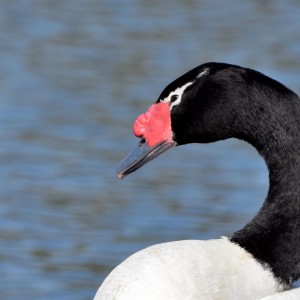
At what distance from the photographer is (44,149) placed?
10031mm

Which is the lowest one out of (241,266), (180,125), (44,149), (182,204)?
(241,266)

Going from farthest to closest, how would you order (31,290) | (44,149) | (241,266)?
(44,149) → (31,290) → (241,266)

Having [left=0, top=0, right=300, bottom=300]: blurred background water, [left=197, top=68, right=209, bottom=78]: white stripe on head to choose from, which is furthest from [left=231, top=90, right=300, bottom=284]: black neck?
[left=0, top=0, right=300, bottom=300]: blurred background water

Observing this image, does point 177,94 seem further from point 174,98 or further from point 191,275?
point 191,275

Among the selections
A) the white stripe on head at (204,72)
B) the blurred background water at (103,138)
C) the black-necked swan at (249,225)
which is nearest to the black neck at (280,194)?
the black-necked swan at (249,225)

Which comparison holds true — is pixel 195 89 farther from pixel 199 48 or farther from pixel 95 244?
pixel 199 48

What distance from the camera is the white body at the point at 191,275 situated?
5.38 meters

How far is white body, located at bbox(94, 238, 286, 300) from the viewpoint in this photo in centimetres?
538

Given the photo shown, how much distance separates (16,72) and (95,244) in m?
3.57

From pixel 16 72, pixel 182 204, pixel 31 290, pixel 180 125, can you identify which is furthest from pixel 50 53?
pixel 180 125

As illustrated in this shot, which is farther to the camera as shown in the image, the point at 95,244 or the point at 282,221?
the point at 95,244

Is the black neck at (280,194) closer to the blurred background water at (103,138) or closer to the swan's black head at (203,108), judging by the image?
the swan's black head at (203,108)

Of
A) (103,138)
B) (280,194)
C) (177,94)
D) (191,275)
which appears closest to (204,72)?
(177,94)

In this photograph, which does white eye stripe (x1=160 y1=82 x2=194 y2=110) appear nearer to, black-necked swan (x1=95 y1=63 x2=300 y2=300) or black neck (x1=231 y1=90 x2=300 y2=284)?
black-necked swan (x1=95 y1=63 x2=300 y2=300)
